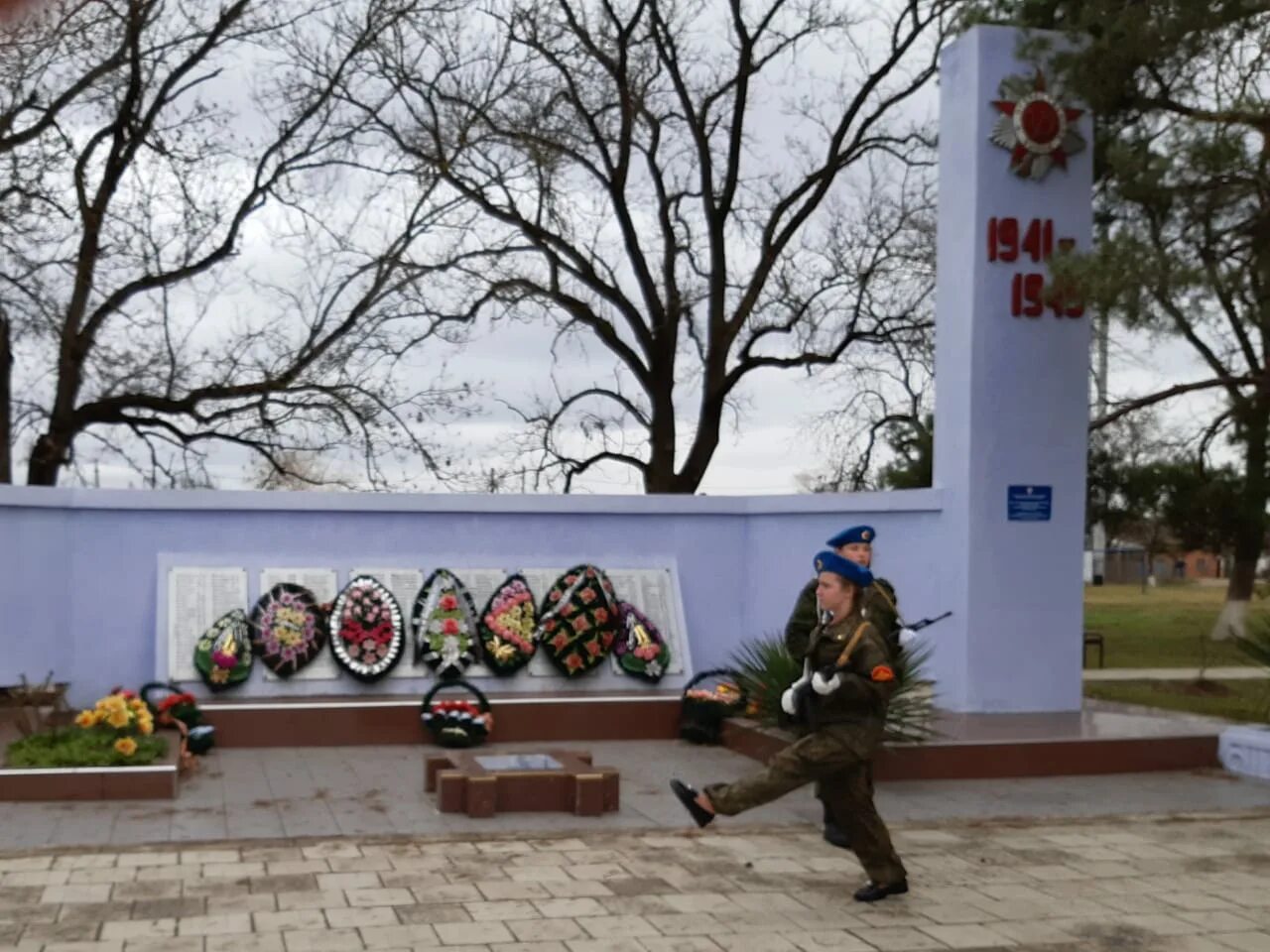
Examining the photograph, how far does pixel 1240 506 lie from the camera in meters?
19.6

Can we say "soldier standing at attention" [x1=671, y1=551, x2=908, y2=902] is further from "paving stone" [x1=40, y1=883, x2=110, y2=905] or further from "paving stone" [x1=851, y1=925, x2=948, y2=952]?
"paving stone" [x1=40, y1=883, x2=110, y2=905]

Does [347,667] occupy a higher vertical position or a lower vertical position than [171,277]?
lower

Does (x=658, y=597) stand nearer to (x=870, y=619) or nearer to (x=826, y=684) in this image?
(x=870, y=619)

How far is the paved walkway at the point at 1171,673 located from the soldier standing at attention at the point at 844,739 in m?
13.5

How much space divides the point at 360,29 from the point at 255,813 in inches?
556

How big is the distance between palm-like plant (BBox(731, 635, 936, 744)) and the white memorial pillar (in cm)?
125

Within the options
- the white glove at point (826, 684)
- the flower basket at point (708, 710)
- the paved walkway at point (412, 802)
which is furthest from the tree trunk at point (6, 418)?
the white glove at point (826, 684)

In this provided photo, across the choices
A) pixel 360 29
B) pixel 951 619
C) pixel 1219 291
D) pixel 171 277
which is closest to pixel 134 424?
pixel 171 277

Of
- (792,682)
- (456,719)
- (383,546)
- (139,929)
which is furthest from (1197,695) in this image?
(139,929)

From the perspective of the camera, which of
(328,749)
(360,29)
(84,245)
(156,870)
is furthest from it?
(360,29)

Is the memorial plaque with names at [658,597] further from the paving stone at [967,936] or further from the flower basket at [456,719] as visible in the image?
the paving stone at [967,936]

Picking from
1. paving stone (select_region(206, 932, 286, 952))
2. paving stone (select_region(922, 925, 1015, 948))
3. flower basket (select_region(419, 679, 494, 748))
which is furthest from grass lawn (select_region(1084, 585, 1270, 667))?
paving stone (select_region(206, 932, 286, 952))

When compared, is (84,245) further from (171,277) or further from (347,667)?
(347,667)

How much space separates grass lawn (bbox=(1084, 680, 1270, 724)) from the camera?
15758mm
